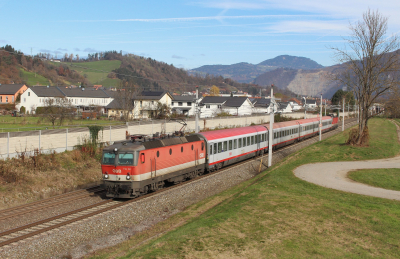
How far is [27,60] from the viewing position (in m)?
162

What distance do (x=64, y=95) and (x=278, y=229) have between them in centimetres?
8476

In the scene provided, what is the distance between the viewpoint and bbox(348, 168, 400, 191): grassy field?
1964 centimetres

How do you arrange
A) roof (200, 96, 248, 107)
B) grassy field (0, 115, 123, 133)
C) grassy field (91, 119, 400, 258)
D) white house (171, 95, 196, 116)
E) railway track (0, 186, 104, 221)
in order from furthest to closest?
roof (200, 96, 248, 107) < white house (171, 95, 196, 116) < grassy field (0, 115, 123, 133) < railway track (0, 186, 104, 221) < grassy field (91, 119, 400, 258)

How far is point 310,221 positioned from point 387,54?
27923 mm

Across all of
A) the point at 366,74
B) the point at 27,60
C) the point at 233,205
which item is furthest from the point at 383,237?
the point at 27,60

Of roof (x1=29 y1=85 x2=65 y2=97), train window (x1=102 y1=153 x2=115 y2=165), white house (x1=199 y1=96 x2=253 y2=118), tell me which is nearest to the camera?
train window (x1=102 y1=153 x2=115 y2=165)

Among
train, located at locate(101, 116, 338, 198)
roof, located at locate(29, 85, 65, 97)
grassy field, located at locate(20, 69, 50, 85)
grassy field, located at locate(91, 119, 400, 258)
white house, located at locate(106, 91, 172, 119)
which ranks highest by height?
grassy field, located at locate(20, 69, 50, 85)

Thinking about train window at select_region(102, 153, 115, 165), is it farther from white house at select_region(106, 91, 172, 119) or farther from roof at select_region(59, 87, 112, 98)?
roof at select_region(59, 87, 112, 98)

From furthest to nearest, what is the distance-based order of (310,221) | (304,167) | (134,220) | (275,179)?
(304,167) → (275,179) → (134,220) → (310,221)

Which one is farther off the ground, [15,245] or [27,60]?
[27,60]

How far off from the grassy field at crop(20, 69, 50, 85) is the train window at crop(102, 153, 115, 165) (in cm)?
13238

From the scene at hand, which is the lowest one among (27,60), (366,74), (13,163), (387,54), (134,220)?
(134,220)

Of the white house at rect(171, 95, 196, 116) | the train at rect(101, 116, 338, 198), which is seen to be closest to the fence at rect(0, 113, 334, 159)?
the train at rect(101, 116, 338, 198)

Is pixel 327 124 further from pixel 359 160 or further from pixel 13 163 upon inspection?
pixel 13 163
